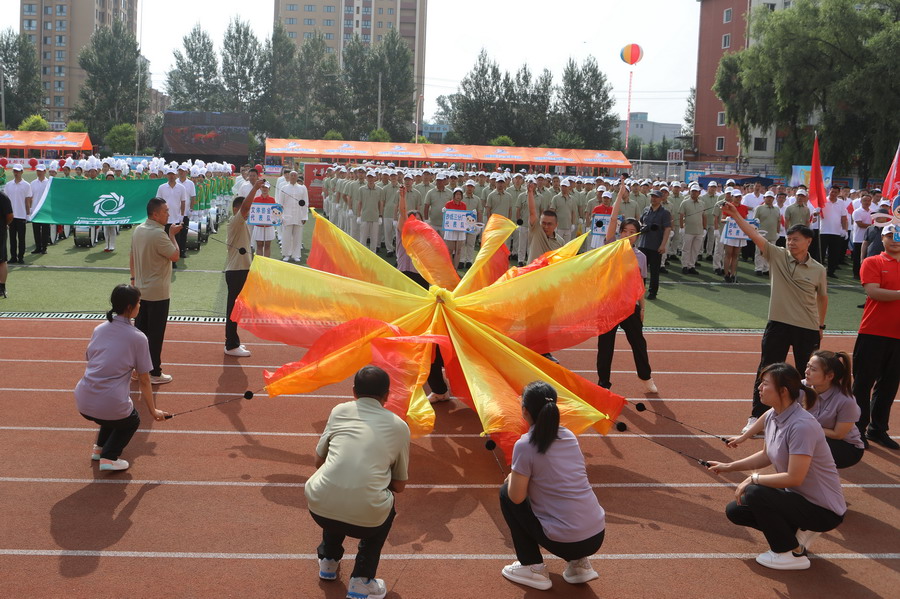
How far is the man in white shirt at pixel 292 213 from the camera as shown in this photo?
1872 centimetres

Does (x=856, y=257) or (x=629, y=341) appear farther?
(x=856, y=257)

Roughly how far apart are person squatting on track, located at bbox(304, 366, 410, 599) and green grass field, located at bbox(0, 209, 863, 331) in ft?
29.3

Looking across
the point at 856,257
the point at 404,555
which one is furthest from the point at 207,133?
the point at 404,555

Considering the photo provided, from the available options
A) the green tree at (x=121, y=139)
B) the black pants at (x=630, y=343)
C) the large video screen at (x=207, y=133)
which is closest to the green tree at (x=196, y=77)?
the green tree at (x=121, y=139)

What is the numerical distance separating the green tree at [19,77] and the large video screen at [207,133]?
3795 cm

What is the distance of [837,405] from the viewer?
255 inches

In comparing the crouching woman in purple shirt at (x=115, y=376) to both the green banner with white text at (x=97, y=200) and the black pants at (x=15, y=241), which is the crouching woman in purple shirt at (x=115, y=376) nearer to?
the black pants at (x=15, y=241)

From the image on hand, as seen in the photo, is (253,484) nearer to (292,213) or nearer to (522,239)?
(292,213)

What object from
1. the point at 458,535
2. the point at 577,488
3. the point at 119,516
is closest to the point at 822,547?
the point at 577,488

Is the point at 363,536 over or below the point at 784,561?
over

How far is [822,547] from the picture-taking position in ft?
19.6

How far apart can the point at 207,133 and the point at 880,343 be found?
5093 cm

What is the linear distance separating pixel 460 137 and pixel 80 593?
77.8 meters

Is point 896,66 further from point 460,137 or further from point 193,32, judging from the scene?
point 193,32
